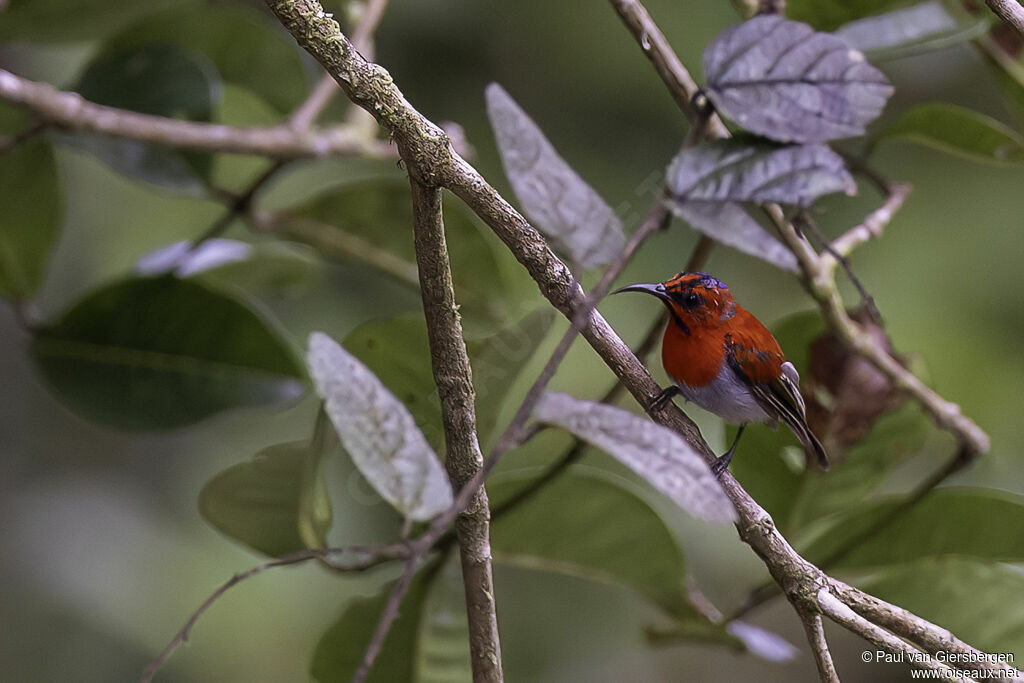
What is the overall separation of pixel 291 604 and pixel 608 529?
873 mm

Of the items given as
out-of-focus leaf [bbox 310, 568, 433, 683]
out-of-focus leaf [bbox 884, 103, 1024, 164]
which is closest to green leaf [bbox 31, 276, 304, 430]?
out-of-focus leaf [bbox 310, 568, 433, 683]

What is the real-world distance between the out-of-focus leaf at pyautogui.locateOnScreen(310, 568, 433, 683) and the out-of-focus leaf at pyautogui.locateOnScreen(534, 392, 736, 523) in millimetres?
403

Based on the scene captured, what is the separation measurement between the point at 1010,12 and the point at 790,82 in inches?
5.5

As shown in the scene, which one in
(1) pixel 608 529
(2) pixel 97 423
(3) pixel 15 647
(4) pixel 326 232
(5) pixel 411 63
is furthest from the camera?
(5) pixel 411 63

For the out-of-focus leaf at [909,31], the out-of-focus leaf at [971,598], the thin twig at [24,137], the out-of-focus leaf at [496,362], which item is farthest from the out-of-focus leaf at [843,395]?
the thin twig at [24,137]

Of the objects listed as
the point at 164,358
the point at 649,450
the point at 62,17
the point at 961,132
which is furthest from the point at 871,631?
the point at 62,17

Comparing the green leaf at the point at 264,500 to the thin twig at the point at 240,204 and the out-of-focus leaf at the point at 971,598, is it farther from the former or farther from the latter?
the out-of-focus leaf at the point at 971,598

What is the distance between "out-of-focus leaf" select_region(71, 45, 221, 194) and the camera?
94 cm

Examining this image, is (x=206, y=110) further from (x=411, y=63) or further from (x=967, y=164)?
(x=967, y=164)

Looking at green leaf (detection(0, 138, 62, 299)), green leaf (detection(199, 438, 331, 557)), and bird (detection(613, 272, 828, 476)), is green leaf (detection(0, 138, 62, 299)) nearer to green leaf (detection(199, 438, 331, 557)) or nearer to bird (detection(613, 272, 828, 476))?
green leaf (detection(199, 438, 331, 557))

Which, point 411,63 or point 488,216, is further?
point 411,63

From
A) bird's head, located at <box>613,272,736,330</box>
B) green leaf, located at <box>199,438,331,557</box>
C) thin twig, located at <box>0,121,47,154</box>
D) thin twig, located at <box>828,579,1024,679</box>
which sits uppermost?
thin twig, located at <box>0,121,47,154</box>

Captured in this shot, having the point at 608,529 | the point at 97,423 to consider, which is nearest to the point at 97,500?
the point at 97,423

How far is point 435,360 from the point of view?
1.39 feet
